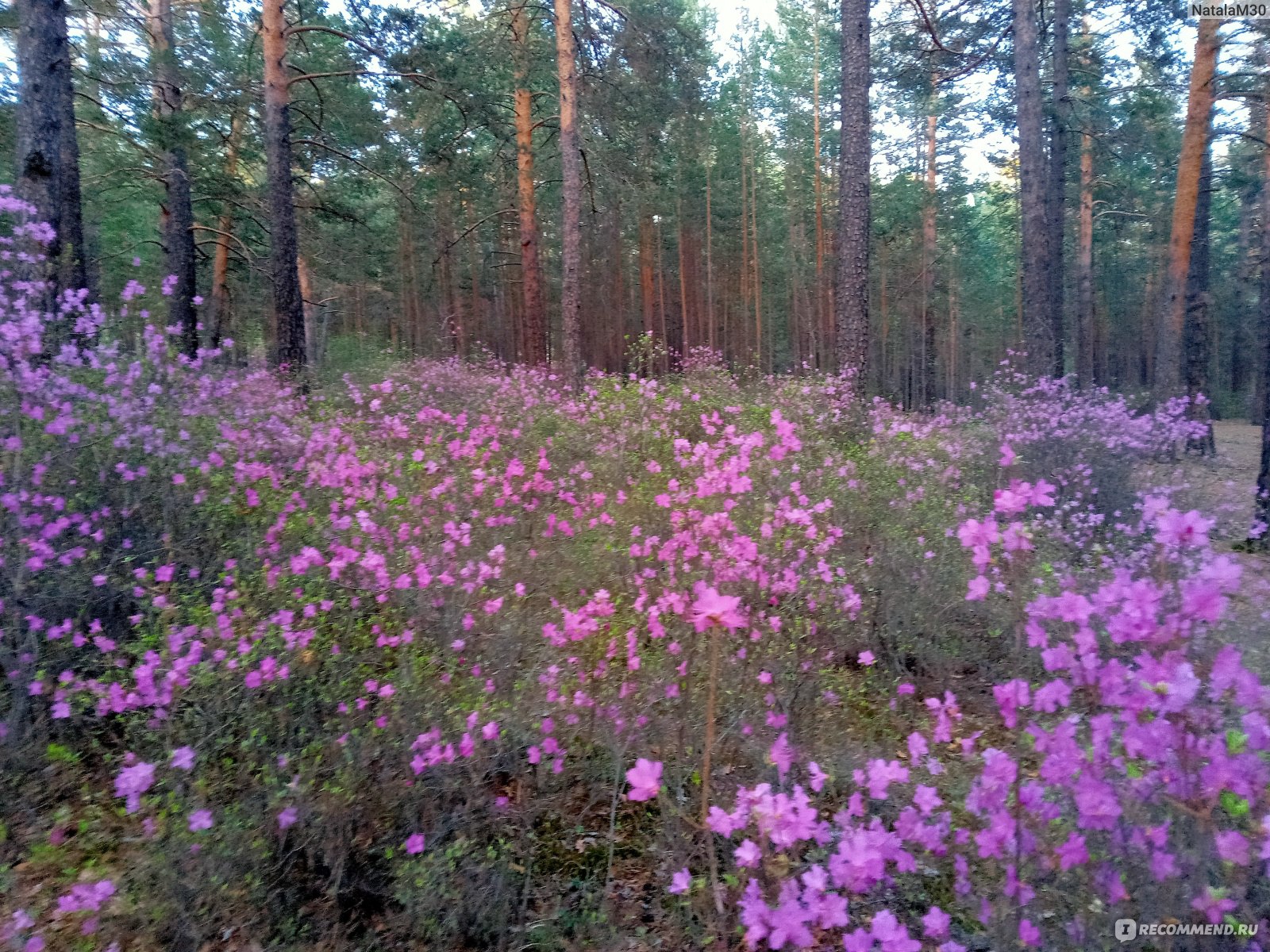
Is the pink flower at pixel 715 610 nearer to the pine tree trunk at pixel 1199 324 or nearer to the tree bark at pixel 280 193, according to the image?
the tree bark at pixel 280 193

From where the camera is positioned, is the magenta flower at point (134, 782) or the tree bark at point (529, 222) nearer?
the magenta flower at point (134, 782)

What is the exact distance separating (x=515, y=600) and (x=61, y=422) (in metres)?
2.07

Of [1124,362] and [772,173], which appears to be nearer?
[772,173]

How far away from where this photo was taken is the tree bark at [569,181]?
1040 centimetres

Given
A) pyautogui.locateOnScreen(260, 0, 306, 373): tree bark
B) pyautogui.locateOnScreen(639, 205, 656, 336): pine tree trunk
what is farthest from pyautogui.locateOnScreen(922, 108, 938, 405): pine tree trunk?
pyautogui.locateOnScreen(260, 0, 306, 373): tree bark

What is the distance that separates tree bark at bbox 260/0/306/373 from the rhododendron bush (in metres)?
4.44

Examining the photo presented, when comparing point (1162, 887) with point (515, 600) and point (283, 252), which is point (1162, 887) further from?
point (283, 252)

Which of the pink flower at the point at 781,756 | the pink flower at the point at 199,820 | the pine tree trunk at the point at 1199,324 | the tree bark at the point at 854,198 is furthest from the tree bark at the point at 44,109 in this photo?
the pine tree trunk at the point at 1199,324

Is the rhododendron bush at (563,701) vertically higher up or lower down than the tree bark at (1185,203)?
lower down

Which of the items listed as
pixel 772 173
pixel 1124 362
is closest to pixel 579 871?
pixel 772 173

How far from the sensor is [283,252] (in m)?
8.96

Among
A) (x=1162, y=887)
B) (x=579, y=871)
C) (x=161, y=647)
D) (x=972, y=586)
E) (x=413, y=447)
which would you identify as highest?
(x=413, y=447)

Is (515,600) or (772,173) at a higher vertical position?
(772,173)

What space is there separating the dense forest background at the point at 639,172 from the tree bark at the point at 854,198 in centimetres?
12
